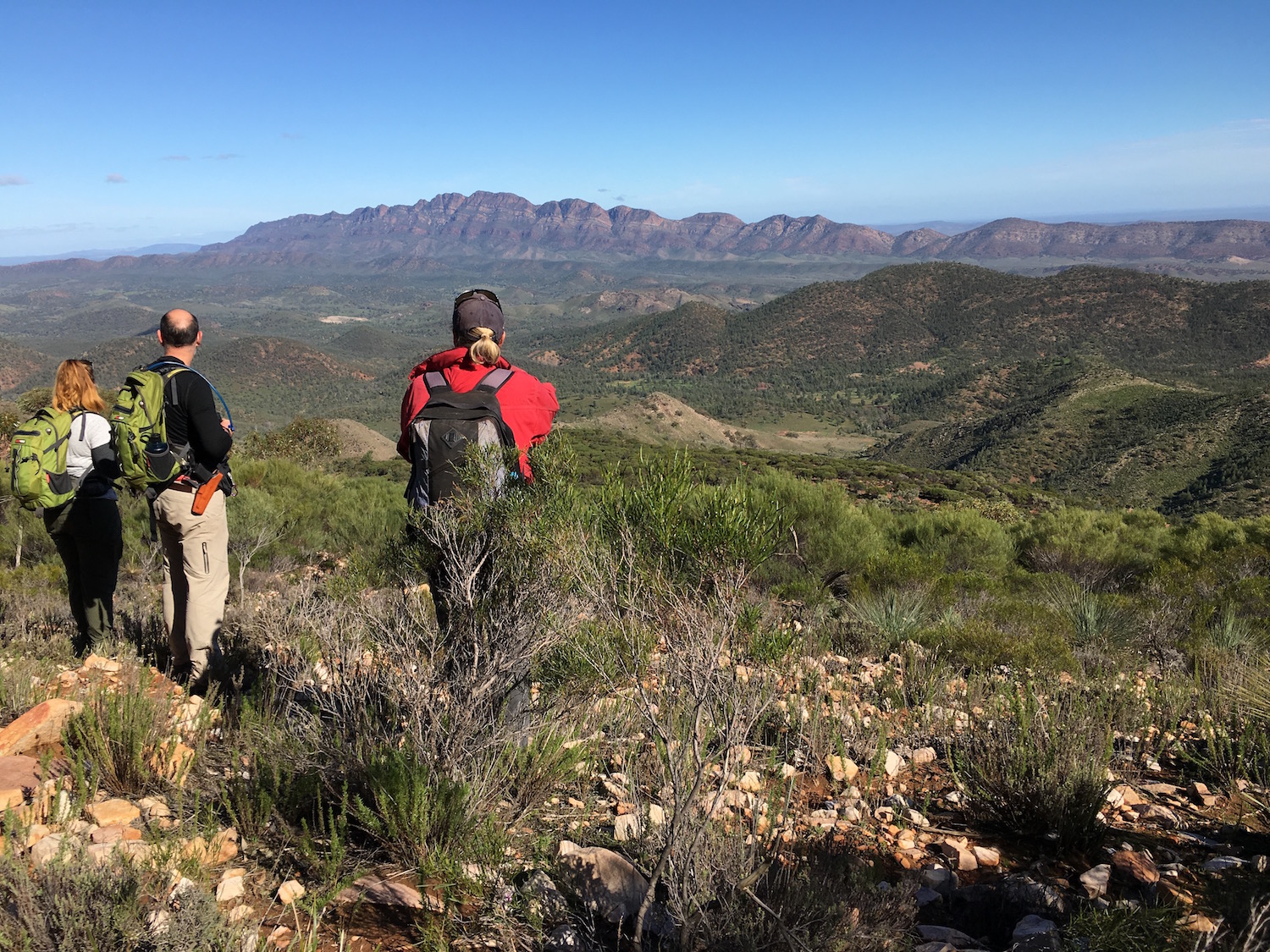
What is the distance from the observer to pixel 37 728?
8.21 ft

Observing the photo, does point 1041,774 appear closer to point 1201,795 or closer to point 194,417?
point 1201,795

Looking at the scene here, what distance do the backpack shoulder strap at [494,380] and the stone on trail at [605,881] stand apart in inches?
60.4

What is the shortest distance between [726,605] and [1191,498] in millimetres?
40338

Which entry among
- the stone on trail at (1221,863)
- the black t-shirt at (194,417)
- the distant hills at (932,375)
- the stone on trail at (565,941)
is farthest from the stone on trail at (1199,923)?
the distant hills at (932,375)

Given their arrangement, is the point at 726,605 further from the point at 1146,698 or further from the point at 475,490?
the point at 1146,698

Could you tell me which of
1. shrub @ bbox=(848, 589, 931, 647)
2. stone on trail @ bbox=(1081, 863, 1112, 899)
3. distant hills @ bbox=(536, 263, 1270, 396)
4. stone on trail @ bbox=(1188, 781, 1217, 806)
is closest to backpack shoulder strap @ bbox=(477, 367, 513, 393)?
stone on trail @ bbox=(1081, 863, 1112, 899)

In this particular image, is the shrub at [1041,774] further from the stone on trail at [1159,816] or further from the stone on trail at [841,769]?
the stone on trail at [841,769]

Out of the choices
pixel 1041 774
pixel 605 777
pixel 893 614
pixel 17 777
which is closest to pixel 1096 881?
pixel 1041 774

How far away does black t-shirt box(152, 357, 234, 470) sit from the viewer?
3.32 metres

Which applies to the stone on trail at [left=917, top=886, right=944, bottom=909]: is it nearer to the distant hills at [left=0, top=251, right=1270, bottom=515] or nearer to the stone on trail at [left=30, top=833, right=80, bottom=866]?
the stone on trail at [left=30, top=833, right=80, bottom=866]

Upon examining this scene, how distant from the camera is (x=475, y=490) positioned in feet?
8.64

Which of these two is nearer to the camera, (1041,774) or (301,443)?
(1041,774)

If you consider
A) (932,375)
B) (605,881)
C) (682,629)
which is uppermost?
(682,629)

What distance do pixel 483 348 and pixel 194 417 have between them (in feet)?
5.54
